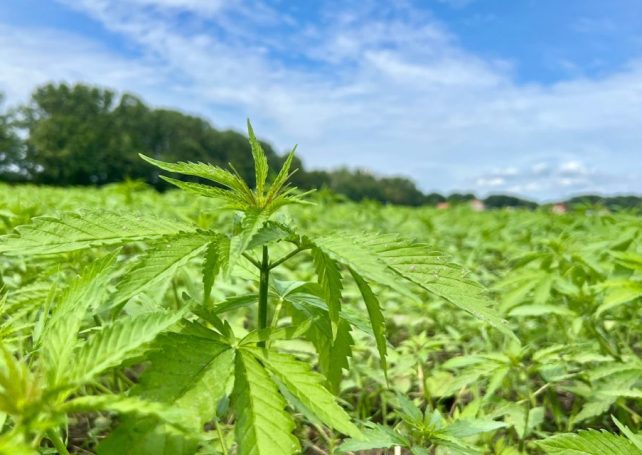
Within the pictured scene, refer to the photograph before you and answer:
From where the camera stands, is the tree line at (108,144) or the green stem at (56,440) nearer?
the green stem at (56,440)

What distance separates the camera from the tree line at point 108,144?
133 feet

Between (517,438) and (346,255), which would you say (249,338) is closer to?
(346,255)

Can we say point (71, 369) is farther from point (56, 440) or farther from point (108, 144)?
point (108, 144)

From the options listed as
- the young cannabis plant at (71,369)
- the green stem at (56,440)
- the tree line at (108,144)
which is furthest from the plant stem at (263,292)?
the tree line at (108,144)

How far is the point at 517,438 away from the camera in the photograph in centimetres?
163

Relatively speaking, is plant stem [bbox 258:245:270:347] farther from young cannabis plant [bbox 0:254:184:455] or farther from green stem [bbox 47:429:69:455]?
green stem [bbox 47:429:69:455]

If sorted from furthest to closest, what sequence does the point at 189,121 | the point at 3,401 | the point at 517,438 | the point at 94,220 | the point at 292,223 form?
the point at 189,121 < the point at 517,438 < the point at 292,223 < the point at 94,220 < the point at 3,401

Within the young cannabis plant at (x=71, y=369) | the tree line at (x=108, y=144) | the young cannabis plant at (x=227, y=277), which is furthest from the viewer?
the tree line at (x=108, y=144)

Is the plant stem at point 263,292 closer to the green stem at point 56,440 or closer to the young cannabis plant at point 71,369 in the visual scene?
the young cannabis plant at point 71,369

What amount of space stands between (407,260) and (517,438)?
1.11m

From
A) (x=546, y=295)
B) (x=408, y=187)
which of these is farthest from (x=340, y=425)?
(x=408, y=187)

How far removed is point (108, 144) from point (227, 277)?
47.4 m

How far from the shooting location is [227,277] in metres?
0.71

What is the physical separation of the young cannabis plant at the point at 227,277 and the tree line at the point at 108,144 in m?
33.9
